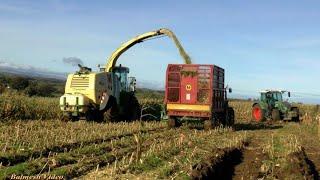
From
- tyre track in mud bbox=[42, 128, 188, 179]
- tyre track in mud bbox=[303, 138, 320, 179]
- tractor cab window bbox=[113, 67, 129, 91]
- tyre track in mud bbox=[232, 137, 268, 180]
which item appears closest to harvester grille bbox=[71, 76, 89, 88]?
tractor cab window bbox=[113, 67, 129, 91]

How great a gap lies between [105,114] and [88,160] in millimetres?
11654

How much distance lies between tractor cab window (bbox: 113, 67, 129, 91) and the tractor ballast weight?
389 cm

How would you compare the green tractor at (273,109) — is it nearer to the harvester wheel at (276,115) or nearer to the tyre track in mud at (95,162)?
the harvester wheel at (276,115)

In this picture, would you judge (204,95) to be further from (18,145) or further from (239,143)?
(18,145)

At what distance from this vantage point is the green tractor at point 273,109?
111ft

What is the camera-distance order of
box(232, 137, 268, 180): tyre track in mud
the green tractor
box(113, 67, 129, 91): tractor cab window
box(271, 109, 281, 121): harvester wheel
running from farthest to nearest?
the green tractor
box(271, 109, 281, 121): harvester wheel
box(113, 67, 129, 91): tractor cab window
box(232, 137, 268, 180): tyre track in mud

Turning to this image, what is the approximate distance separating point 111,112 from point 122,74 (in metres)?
3.20

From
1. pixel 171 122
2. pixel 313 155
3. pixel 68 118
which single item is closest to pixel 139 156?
pixel 313 155

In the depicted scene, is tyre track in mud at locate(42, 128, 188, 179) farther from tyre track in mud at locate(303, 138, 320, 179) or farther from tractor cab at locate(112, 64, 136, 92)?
tractor cab at locate(112, 64, 136, 92)

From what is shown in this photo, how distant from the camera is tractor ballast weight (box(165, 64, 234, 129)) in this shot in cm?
2211

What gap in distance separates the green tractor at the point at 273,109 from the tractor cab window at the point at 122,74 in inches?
444

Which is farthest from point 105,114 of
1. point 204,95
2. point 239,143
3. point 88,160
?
point 88,160

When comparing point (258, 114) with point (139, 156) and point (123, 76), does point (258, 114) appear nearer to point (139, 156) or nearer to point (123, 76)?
point (123, 76)

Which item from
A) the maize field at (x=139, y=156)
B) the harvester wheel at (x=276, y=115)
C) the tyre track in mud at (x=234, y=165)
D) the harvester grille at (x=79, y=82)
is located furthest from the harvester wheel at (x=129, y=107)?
the harvester wheel at (x=276, y=115)
